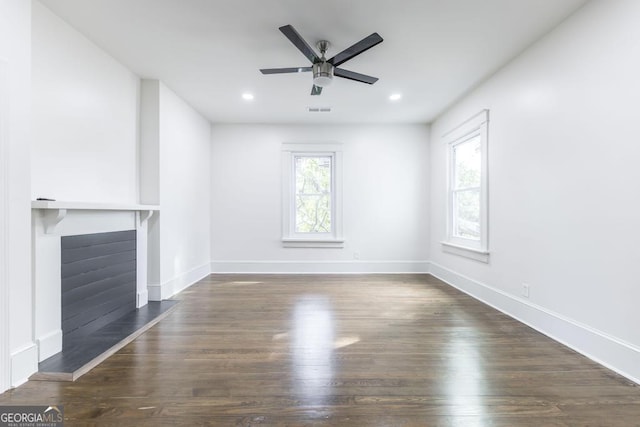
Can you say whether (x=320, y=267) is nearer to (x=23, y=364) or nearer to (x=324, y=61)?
(x=324, y=61)

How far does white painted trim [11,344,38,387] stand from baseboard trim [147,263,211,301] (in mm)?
1661

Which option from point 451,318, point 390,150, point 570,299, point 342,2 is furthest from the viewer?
point 390,150

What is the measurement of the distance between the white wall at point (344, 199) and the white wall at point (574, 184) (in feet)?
6.61

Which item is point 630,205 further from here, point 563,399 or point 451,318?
point 451,318

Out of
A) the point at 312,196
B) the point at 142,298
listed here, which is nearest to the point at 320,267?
the point at 312,196

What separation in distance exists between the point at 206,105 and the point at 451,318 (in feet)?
14.1

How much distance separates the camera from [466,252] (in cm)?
427

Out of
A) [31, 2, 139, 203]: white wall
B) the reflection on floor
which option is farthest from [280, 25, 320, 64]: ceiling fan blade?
the reflection on floor

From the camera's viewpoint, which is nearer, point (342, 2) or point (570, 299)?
A: point (342, 2)

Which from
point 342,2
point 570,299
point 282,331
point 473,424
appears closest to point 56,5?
point 342,2

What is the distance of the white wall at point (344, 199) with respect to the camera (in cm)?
558

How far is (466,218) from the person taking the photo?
452 cm

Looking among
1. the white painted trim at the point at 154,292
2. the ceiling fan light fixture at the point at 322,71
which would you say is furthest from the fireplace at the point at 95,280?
the ceiling fan light fixture at the point at 322,71

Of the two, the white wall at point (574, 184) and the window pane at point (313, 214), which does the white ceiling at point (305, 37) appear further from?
the window pane at point (313, 214)
